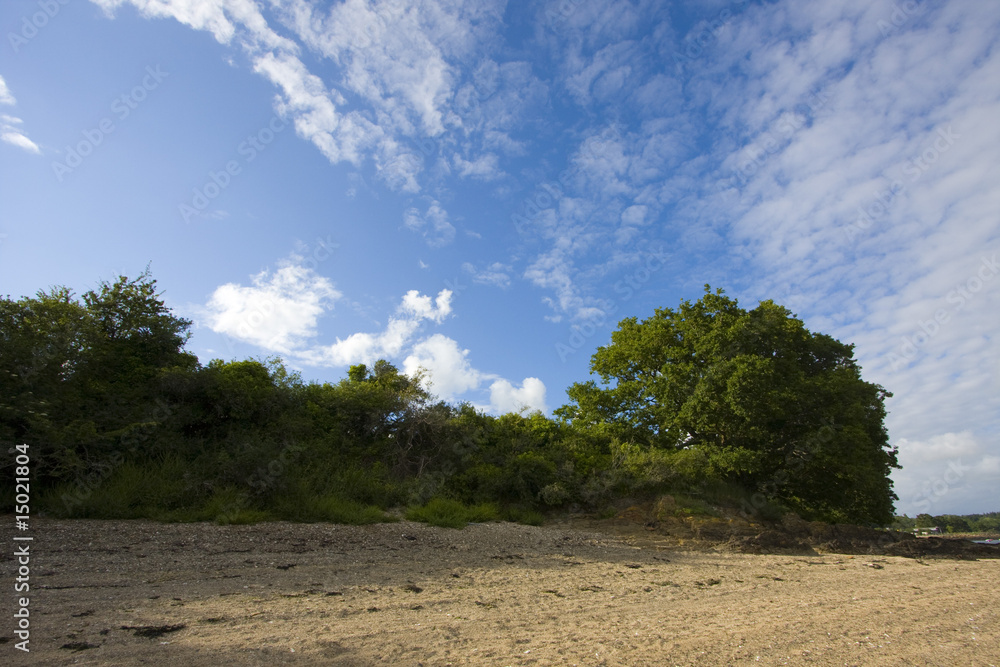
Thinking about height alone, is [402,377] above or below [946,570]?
above

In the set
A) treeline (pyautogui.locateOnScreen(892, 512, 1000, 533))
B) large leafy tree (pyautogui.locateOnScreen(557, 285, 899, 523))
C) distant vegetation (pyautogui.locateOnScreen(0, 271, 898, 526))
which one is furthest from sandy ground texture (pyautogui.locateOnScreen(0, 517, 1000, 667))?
treeline (pyautogui.locateOnScreen(892, 512, 1000, 533))

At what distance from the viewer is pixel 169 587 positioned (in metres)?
6.50

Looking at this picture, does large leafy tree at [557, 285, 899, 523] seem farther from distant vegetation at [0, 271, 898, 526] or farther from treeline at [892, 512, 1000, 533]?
treeline at [892, 512, 1000, 533]

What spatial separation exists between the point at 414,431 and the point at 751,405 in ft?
40.9

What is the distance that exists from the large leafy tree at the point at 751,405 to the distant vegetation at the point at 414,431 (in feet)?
0.27

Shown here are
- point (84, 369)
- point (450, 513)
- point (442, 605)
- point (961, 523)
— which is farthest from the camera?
point (961, 523)

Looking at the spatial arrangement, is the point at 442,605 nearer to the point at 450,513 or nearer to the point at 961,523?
the point at 450,513

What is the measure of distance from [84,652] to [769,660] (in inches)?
228

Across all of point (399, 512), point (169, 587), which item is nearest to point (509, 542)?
point (399, 512)

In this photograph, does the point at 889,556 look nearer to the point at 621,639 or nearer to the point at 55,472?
the point at 621,639

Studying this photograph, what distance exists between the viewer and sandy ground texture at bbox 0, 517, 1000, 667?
436 cm

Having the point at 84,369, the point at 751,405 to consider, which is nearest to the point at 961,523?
the point at 751,405

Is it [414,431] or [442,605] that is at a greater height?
[414,431]

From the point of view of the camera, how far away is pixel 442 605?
20.1ft
